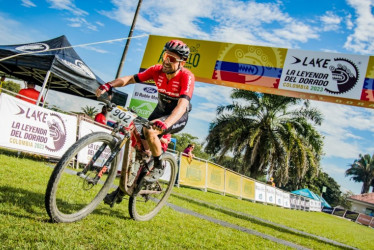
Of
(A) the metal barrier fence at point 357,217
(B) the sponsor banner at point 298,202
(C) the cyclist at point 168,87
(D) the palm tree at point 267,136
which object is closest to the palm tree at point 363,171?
(A) the metal barrier fence at point 357,217

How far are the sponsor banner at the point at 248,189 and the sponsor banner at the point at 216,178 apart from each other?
332 centimetres

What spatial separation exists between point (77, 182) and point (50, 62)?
287 inches

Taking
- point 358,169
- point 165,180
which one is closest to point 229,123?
point 165,180

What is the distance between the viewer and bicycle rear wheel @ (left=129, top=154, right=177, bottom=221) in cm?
396

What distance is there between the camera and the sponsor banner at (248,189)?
777 inches

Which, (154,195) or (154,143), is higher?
(154,143)

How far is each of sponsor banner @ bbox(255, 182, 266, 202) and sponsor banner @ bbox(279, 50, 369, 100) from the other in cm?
1248

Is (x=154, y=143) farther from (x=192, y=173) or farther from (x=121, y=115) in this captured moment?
(x=192, y=173)

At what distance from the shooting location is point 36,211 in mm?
3113

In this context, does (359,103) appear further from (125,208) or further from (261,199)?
(261,199)

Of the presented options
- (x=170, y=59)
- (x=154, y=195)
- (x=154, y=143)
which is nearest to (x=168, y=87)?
(x=170, y=59)

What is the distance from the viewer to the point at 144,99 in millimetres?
12711

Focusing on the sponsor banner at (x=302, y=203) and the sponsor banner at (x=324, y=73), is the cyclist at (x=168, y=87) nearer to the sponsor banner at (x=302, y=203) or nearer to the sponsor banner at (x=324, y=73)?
the sponsor banner at (x=324, y=73)

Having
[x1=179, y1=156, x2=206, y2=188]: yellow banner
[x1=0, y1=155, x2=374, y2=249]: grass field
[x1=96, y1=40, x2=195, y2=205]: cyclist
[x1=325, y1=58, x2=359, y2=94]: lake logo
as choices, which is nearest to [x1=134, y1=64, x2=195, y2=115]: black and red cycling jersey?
[x1=96, y1=40, x2=195, y2=205]: cyclist
